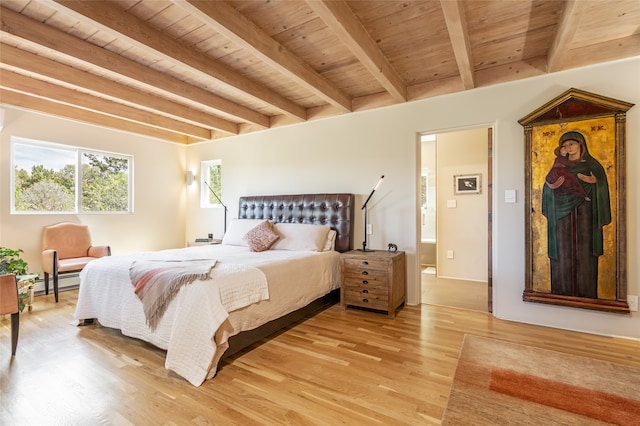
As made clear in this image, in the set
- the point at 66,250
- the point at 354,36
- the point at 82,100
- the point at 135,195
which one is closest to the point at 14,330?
the point at 66,250

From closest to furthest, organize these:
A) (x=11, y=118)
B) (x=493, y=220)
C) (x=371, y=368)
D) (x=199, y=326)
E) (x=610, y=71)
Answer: (x=199, y=326) < (x=371, y=368) < (x=610, y=71) < (x=493, y=220) < (x=11, y=118)

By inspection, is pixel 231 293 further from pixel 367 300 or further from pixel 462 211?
pixel 462 211

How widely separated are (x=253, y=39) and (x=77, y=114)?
343 centimetres

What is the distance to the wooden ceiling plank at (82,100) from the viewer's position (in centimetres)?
316

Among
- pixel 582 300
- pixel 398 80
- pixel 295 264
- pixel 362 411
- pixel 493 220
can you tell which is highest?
pixel 398 80

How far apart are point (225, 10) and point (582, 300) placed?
3.82 m

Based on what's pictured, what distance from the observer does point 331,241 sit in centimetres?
383

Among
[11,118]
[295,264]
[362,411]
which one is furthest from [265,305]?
[11,118]

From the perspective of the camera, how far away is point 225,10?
2.08m

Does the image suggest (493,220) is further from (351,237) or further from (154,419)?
(154,419)

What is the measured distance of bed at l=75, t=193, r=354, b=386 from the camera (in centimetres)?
200

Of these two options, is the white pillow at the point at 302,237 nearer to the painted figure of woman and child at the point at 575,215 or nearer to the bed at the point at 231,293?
the bed at the point at 231,293

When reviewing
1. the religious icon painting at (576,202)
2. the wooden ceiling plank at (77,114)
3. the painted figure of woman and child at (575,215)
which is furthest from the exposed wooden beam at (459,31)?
the wooden ceiling plank at (77,114)

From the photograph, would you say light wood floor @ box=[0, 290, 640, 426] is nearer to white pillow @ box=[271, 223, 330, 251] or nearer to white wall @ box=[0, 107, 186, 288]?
white pillow @ box=[271, 223, 330, 251]
